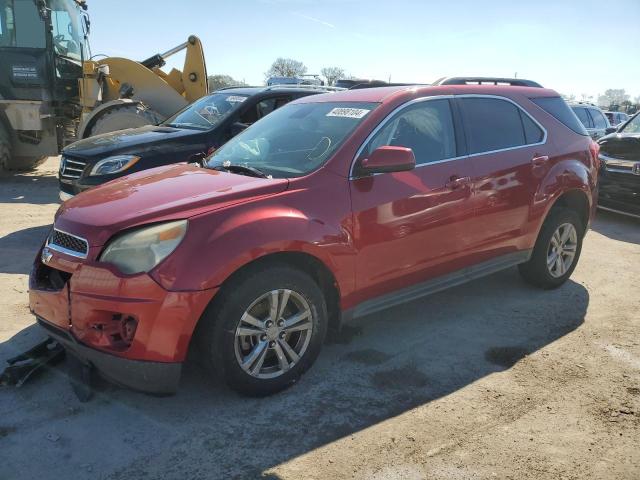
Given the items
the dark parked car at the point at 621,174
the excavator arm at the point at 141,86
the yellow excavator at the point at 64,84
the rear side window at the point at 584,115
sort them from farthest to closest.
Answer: the rear side window at the point at 584,115 < the yellow excavator at the point at 64,84 < the excavator arm at the point at 141,86 < the dark parked car at the point at 621,174

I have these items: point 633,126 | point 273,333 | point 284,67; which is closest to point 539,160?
point 273,333

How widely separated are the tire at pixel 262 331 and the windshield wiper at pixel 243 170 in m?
0.71

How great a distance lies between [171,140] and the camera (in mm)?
6398

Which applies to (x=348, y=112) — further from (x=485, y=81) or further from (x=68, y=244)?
(x=68, y=244)

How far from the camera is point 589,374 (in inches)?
140

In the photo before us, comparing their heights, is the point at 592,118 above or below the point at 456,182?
above

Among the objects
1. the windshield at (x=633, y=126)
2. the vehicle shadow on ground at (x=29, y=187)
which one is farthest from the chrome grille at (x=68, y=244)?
the windshield at (x=633, y=126)

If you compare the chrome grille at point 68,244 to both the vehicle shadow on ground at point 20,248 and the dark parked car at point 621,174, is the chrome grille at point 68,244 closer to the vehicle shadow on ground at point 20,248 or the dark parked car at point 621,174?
the vehicle shadow on ground at point 20,248

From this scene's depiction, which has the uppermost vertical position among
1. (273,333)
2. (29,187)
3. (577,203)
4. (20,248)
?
(577,203)

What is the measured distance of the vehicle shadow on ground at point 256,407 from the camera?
2.63m

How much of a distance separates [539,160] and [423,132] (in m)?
1.31

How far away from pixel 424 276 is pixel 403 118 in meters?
1.17

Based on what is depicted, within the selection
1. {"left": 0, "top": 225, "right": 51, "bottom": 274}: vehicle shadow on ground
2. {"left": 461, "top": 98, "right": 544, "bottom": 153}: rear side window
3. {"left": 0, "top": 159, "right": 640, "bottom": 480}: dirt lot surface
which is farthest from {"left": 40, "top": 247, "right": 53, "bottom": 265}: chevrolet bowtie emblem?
{"left": 461, "top": 98, "right": 544, "bottom": 153}: rear side window

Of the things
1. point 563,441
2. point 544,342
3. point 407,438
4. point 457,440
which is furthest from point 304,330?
point 544,342
